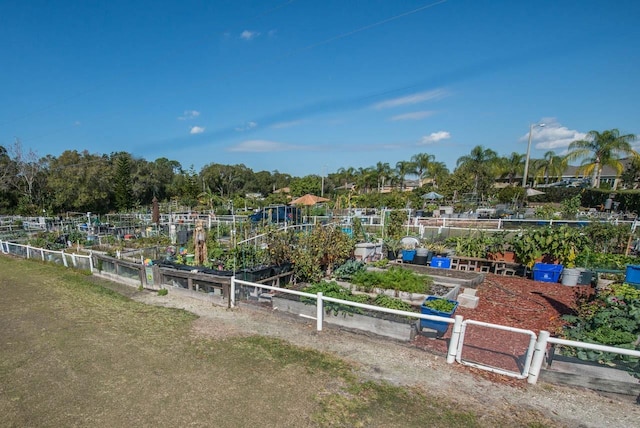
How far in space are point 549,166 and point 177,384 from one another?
59792 mm

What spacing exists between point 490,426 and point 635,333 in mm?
3322

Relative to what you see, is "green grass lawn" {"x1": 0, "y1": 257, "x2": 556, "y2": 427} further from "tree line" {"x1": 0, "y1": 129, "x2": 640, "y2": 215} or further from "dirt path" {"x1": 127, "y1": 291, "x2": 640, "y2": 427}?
"tree line" {"x1": 0, "y1": 129, "x2": 640, "y2": 215}

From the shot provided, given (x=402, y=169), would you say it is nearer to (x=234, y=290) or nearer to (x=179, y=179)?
(x=179, y=179)

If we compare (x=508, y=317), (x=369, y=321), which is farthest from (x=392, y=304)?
(x=508, y=317)

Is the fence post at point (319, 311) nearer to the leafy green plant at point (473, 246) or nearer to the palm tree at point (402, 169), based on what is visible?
the leafy green plant at point (473, 246)

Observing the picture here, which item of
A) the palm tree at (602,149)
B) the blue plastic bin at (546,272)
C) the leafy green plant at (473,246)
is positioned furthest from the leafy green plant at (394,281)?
the palm tree at (602,149)

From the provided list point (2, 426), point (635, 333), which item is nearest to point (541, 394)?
point (635, 333)

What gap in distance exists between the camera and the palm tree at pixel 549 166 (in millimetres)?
47281

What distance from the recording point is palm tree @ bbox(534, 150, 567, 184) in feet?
155

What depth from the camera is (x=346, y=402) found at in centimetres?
366

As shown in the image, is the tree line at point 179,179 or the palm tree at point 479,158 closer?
the tree line at point 179,179

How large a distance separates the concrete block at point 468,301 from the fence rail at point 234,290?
1698 mm

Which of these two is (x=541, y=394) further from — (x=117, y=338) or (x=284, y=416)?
(x=117, y=338)

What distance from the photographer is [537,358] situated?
3912mm
